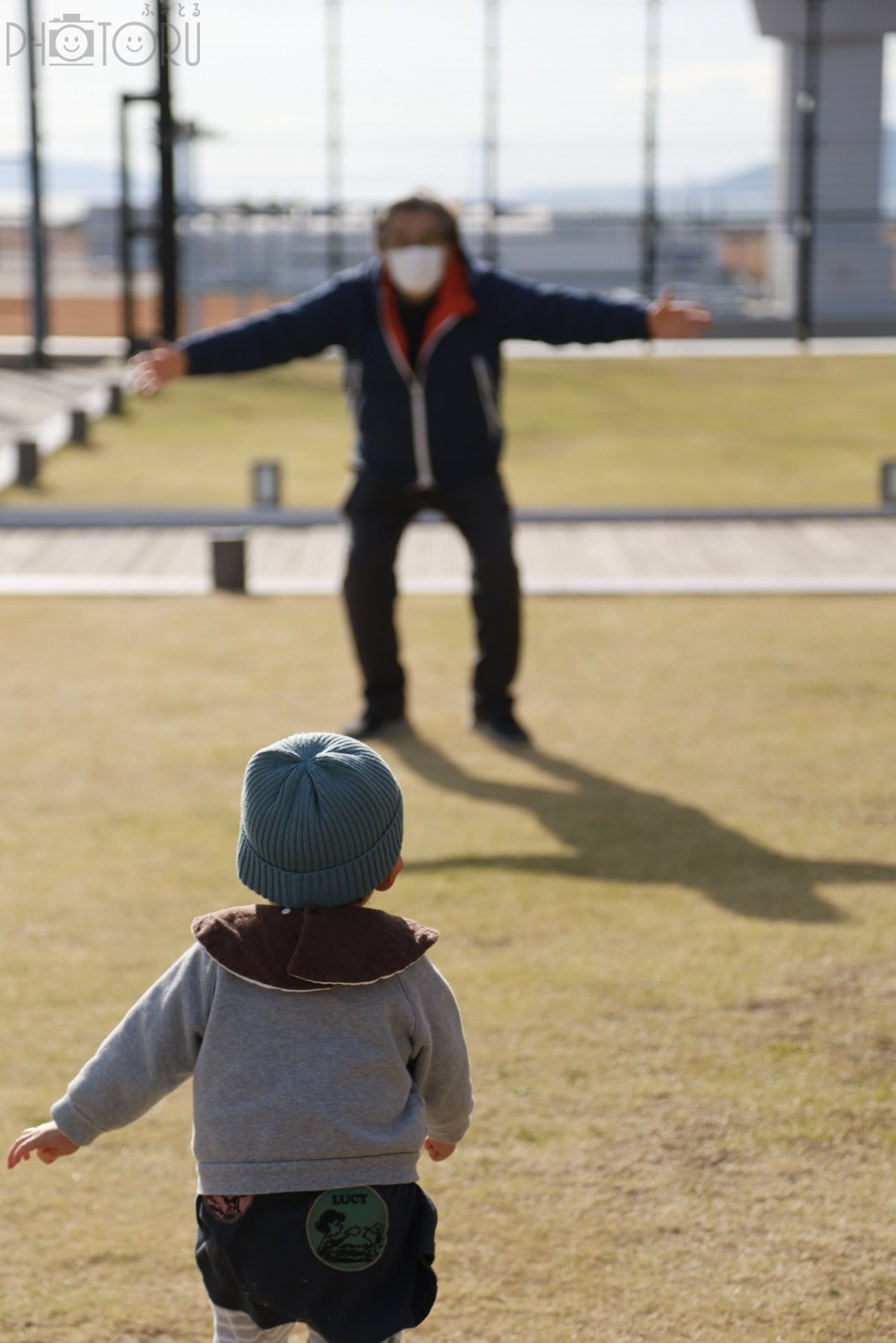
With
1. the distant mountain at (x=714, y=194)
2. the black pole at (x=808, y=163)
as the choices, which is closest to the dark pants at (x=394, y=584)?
the black pole at (x=808, y=163)

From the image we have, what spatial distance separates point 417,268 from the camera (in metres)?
5.62

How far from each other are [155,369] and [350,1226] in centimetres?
384

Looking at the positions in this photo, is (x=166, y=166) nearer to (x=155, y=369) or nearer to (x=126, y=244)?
(x=126, y=244)

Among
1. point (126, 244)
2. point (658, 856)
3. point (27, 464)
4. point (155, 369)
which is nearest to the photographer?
point (658, 856)

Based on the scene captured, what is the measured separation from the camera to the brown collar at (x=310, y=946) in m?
2.10

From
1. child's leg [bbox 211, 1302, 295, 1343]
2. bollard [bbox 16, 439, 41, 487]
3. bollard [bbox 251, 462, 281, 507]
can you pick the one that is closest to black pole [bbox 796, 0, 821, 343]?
bollard [bbox 16, 439, 41, 487]

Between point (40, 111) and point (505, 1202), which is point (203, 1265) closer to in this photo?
point (505, 1202)

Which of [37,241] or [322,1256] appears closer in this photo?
[322,1256]

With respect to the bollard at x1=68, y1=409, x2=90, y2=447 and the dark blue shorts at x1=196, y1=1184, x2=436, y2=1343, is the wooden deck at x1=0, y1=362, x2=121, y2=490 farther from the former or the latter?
the dark blue shorts at x1=196, y1=1184, x2=436, y2=1343

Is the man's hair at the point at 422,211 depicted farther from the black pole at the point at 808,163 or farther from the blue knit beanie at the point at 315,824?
the black pole at the point at 808,163

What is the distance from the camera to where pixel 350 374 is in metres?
5.86

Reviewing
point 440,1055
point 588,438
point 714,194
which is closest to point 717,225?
point 714,194

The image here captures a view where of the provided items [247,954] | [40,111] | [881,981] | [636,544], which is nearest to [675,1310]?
[247,954]

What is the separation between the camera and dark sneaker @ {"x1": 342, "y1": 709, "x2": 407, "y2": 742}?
592 cm
